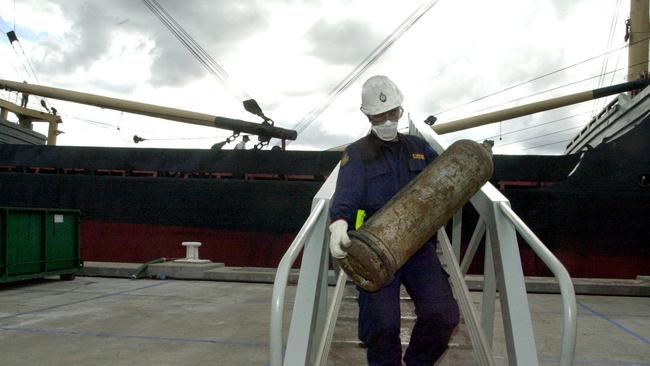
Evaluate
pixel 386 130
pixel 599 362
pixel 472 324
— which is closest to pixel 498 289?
pixel 472 324

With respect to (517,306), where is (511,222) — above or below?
above

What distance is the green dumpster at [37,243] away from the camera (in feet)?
27.8

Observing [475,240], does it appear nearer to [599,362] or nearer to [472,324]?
[472,324]

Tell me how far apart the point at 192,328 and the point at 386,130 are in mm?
4169

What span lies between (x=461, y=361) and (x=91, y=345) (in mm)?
3651

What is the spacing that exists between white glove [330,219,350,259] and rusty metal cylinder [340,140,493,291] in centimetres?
3

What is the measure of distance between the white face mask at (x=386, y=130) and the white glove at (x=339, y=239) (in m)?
0.57

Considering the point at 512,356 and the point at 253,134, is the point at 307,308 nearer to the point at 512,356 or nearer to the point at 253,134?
the point at 512,356

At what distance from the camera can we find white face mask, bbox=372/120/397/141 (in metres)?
2.61

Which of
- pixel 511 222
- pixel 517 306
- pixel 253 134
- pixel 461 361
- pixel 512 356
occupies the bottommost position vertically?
pixel 461 361

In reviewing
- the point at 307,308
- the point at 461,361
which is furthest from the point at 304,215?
the point at 307,308

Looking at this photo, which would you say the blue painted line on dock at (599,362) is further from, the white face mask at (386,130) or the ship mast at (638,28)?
the ship mast at (638,28)

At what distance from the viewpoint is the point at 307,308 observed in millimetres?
2438

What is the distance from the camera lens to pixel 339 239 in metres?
2.24
